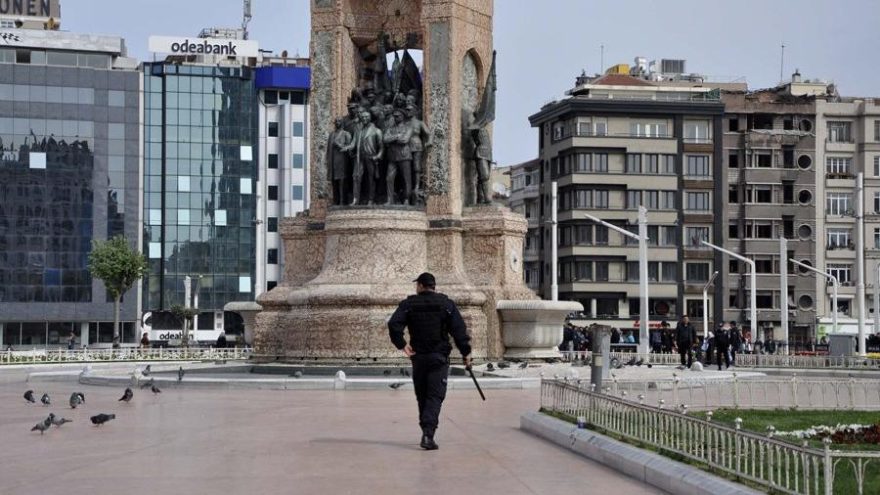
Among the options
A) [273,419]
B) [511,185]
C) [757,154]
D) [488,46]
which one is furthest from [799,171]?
[273,419]

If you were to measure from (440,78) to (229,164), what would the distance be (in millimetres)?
73978

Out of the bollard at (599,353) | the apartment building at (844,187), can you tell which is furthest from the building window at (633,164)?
the bollard at (599,353)

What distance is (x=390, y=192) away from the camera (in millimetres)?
31016

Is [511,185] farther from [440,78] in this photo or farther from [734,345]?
[440,78]

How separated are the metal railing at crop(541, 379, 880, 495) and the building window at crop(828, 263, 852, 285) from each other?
286 feet

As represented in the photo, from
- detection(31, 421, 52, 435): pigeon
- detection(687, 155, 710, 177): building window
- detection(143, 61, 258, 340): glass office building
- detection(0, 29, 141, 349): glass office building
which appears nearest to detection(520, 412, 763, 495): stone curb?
detection(31, 421, 52, 435): pigeon

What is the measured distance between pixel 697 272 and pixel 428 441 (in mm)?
85716

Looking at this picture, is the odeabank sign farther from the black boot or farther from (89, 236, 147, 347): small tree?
the black boot

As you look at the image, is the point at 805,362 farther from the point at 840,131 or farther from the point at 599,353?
the point at 840,131

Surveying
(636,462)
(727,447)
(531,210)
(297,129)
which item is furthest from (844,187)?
(727,447)

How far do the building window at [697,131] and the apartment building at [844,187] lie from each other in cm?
745

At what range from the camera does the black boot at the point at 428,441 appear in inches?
595

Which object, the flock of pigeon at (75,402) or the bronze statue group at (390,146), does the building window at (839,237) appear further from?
the flock of pigeon at (75,402)

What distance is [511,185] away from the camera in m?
117
